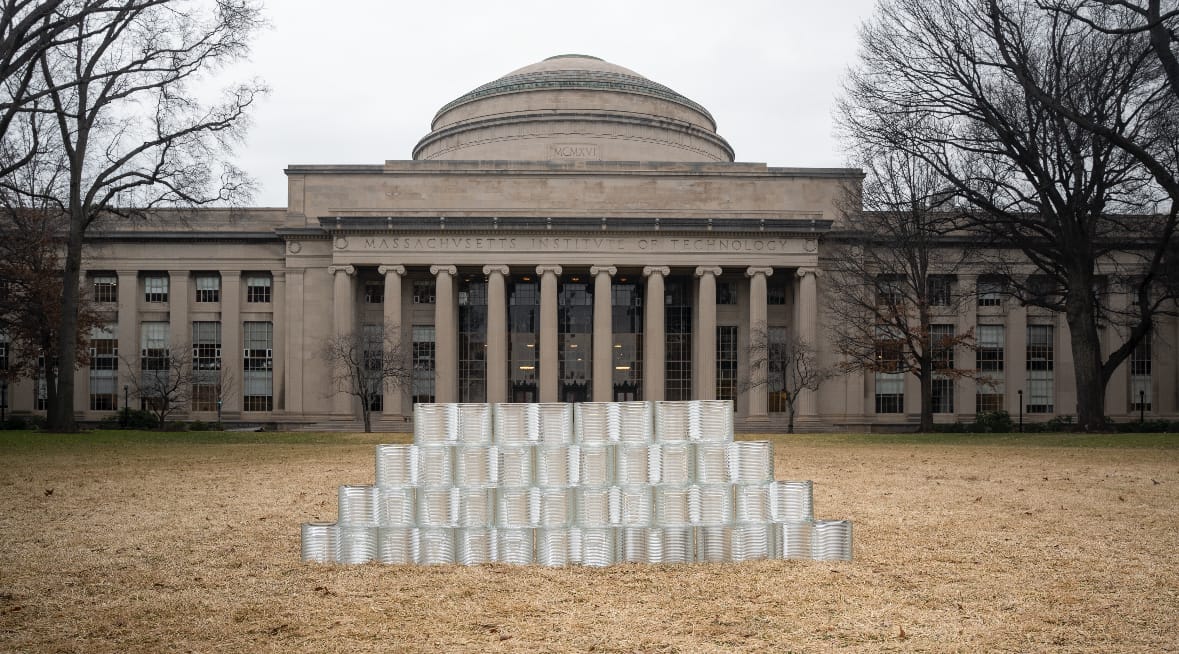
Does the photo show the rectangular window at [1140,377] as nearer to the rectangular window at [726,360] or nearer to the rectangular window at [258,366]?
the rectangular window at [726,360]

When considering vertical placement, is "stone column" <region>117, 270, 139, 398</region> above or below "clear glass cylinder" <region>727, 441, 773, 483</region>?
above

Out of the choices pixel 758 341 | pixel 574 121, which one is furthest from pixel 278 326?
pixel 758 341

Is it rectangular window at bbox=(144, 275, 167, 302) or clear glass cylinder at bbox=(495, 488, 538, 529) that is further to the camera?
rectangular window at bbox=(144, 275, 167, 302)

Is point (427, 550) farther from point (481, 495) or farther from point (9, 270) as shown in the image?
point (9, 270)

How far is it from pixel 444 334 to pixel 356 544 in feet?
175

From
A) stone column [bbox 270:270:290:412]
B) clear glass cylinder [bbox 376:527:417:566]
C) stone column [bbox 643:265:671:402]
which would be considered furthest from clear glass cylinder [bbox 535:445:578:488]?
stone column [bbox 270:270:290:412]

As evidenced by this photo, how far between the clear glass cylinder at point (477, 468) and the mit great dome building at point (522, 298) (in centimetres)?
5119

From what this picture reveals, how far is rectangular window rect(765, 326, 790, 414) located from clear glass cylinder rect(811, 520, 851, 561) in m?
50.5

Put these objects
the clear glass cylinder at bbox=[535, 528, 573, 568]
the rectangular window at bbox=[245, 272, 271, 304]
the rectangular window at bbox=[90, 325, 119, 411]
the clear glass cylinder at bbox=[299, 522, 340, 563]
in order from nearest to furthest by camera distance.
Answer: the clear glass cylinder at bbox=[535, 528, 573, 568] < the clear glass cylinder at bbox=[299, 522, 340, 563] < the rectangular window at bbox=[90, 325, 119, 411] < the rectangular window at bbox=[245, 272, 271, 304]

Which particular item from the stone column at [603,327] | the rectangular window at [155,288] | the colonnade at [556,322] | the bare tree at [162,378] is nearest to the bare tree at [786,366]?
the colonnade at [556,322]

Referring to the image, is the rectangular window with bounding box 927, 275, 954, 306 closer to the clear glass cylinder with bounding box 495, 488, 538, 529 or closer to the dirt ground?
the dirt ground

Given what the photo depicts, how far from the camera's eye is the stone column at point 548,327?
209 ft

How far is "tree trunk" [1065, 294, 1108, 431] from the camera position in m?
41.7

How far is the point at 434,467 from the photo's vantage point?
11.6 m
